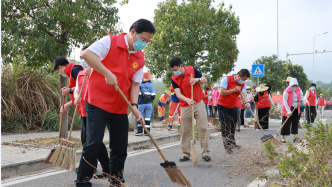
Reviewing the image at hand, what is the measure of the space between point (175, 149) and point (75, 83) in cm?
325

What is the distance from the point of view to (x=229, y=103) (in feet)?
20.2

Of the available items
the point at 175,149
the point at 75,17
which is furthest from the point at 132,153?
the point at 75,17

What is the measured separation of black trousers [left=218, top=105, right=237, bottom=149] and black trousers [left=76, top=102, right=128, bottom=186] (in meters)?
3.17

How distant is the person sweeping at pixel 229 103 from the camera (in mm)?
5840

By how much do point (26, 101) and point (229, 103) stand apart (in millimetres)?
6443

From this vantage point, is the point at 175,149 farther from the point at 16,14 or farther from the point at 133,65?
the point at 16,14

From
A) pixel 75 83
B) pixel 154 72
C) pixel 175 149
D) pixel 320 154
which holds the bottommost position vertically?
pixel 175 149

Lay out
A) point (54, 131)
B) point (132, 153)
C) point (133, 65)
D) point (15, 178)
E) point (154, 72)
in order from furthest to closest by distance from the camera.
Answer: point (154, 72)
point (54, 131)
point (132, 153)
point (15, 178)
point (133, 65)

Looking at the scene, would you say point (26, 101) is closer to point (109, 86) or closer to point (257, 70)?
point (109, 86)

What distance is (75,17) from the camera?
644 cm

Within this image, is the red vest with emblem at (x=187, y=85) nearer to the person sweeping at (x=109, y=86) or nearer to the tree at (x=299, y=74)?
the person sweeping at (x=109, y=86)

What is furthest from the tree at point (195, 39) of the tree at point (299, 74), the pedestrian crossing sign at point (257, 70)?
the tree at point (299, 74)

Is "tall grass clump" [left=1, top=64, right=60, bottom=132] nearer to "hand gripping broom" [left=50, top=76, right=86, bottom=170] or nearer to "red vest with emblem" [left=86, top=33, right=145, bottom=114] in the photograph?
"hand gripping broom" [left=50, top=76, right=86, bottom=170]

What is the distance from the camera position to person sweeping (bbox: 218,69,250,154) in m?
5.84
